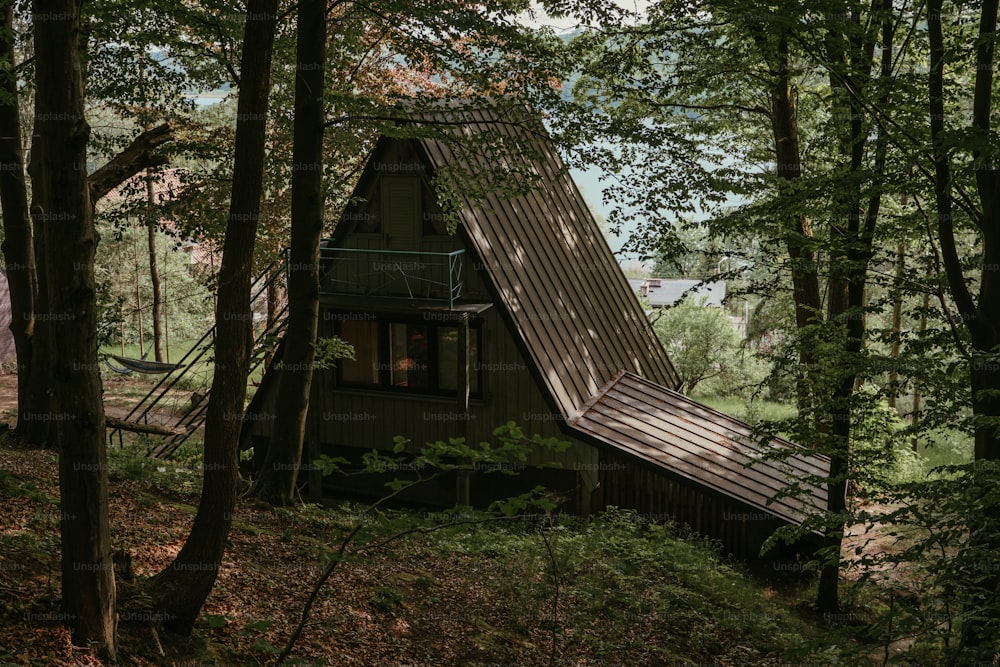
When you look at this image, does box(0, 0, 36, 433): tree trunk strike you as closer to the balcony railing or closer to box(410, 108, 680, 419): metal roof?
the balcony railing

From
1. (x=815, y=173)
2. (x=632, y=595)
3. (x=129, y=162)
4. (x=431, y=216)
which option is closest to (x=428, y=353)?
(x=431, y=216)

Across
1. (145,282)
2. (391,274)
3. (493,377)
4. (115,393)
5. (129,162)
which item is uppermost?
(145,282)

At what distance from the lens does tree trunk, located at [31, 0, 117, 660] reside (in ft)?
14.0

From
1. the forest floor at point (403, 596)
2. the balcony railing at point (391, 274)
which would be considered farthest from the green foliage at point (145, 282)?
the forest floor at point (403, 596)

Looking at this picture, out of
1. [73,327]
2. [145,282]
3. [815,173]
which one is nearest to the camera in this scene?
[73,327]

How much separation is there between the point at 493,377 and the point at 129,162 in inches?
257

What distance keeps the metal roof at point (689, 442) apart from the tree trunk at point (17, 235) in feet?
26.3

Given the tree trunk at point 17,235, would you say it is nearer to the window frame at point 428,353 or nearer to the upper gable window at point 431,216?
the window frame at point 428,353

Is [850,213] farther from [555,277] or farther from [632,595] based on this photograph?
[555,277]

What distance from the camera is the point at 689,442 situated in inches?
537

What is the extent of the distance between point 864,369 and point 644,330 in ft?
30.5

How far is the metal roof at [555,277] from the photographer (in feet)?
42.3

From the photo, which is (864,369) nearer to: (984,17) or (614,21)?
(984,17)

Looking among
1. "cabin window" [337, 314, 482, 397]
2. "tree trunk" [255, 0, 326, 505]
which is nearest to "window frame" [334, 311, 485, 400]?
"cabin window" [337, 314, 482, 397]
